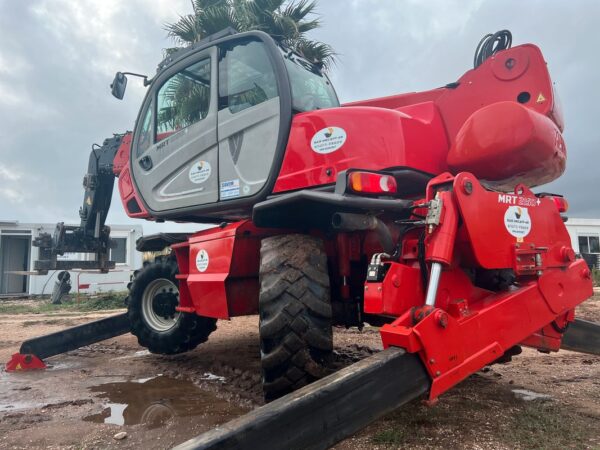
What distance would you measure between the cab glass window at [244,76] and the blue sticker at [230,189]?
2.12 ft

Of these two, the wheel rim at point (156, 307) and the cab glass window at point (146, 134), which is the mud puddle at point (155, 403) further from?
the cab glass window at point (146, 134)

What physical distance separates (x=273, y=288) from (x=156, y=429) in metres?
1.49

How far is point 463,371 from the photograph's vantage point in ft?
8.25

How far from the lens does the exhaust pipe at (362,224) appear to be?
296 centimetres

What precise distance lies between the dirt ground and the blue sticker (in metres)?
1.84

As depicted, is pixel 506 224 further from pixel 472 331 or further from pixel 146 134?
pixel 146 134

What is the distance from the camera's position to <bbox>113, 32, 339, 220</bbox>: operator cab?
3.93m

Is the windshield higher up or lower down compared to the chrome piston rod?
higher up

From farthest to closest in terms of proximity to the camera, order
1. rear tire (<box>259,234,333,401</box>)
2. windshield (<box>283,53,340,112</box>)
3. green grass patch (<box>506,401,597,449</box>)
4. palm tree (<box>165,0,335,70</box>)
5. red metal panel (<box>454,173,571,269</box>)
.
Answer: palm tree (<box>165,0,335,70</box>), windshield (<box>283,53,340,112</box>), rear tire (<box>259,234,333,401</box>), green grass patch (<box>506,401,597,449</box>), red metal panel (<box>454,173,571,269</box>)

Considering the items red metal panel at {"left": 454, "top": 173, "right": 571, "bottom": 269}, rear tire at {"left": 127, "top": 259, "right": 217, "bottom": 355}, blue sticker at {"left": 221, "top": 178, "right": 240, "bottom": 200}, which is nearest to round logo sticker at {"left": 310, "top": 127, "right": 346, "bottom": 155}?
blue sticker at {"left": 221, "top": 178, "right": 240, "bottom": 200}

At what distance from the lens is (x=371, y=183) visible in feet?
10.1

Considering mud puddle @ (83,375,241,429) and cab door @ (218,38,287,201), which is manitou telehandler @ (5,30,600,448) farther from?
mud puddle @ (83,375,241,429)

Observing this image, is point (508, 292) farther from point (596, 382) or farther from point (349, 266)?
point (596, 382)

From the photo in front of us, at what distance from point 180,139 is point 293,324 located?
2.52 meters
